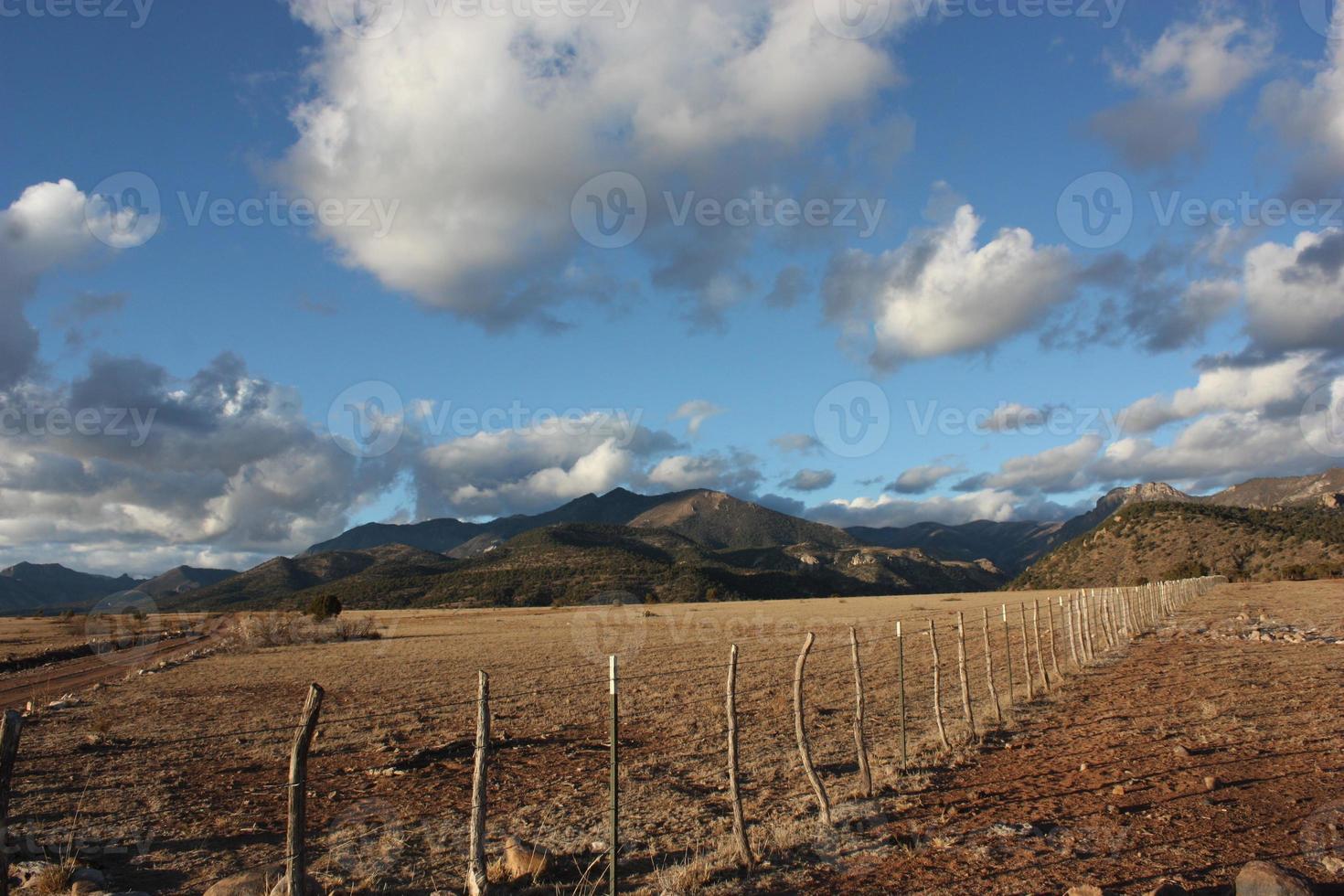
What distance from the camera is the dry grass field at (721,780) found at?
8.48 metres

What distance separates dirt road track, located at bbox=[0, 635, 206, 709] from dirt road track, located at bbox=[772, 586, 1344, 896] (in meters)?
24.9

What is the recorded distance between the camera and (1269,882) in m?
6.52

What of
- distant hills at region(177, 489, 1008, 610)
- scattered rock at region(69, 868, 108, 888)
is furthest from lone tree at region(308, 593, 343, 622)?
distant hills at region(177, 489, 1008, 610)

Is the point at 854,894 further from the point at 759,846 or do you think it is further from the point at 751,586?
the point at 751,586

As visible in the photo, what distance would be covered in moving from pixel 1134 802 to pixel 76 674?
38.7 meters

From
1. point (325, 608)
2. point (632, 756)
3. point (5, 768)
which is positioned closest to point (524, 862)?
point (5, 768)

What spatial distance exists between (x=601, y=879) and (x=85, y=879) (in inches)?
208

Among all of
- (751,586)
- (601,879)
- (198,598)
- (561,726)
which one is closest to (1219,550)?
(751,586)

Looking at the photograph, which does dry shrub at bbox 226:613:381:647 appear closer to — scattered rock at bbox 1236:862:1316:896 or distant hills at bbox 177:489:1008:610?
scattered rock at bbox 1236:862:1316:896

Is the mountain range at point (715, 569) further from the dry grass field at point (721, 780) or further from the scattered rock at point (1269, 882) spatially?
the scattered rock at point (1269, 882)

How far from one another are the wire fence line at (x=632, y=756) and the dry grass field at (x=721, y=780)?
8 cm

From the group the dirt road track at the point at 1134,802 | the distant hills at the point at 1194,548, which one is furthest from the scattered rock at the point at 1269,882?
the distant hills at the point at 1194,548

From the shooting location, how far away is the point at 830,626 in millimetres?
48844

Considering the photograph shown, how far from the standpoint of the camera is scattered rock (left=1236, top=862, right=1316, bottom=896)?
644 centimetres
